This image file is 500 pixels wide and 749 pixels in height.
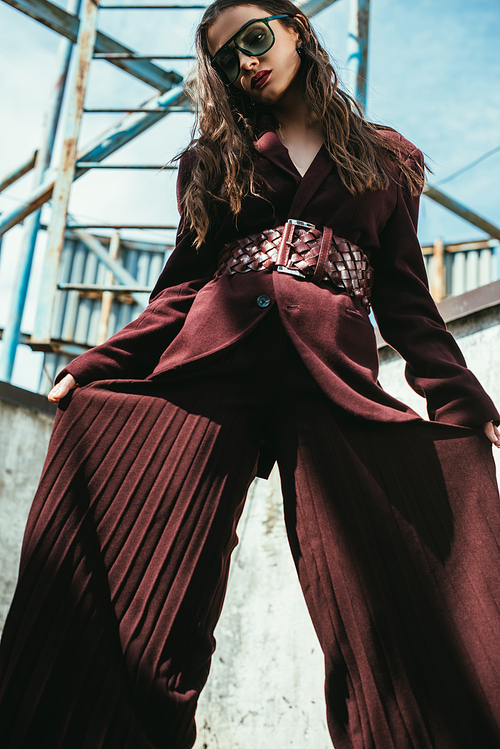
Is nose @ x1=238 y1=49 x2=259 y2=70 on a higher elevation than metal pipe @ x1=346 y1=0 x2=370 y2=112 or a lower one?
lower

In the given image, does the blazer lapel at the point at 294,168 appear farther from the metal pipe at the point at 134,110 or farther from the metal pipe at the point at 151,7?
the metal pipe at the point at 151,7

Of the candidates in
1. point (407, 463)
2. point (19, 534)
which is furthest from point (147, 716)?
point (19, 534)

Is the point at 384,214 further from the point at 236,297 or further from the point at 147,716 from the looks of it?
the point at 147,716

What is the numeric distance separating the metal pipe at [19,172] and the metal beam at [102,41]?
2.45ft

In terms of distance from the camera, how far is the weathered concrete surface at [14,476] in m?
2.61

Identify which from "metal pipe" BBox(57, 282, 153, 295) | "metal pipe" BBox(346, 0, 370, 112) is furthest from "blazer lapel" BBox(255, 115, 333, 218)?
"metal pipe" BBox(57, 282, 153, 295)

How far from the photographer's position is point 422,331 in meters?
1.24

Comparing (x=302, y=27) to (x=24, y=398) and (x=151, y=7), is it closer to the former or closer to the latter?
(x=24, y=398)

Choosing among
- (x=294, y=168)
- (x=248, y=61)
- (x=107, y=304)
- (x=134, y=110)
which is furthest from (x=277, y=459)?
(x=107, y=304)

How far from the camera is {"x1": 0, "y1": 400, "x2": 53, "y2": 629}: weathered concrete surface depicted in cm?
261

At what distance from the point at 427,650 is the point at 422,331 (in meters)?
0.58

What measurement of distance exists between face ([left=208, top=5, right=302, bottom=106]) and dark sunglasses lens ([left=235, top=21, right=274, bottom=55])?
0.01m

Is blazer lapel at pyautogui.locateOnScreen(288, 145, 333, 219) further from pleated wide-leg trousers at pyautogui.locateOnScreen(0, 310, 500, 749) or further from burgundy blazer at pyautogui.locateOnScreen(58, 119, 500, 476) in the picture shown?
pleated wide-leg trousers at pyautogui.locateOnScreen(0, 310, 500, 749)

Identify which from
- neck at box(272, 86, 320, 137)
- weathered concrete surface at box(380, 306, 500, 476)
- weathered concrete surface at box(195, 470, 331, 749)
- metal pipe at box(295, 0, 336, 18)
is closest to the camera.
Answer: neck at box(272, 86, 320, 137)
